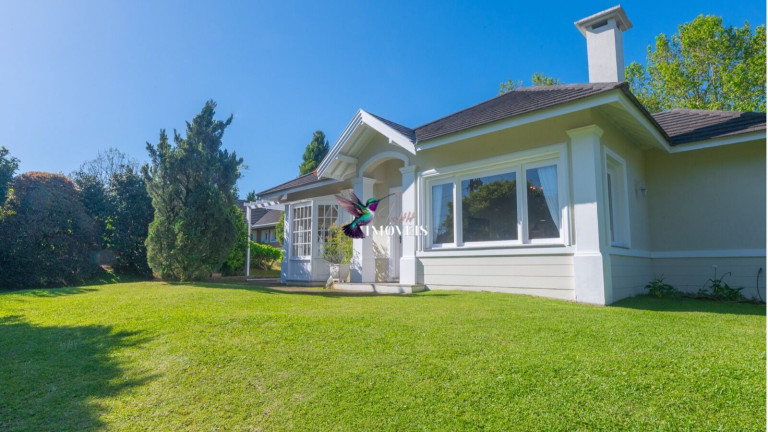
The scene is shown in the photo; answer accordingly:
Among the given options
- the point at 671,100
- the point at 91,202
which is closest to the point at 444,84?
the point at 671,100

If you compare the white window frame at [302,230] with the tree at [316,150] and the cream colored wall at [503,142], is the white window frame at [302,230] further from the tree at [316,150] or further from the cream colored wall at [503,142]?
the tree at [316,150]

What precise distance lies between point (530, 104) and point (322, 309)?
4.98 metres

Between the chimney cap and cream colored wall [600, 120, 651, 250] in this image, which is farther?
the chimney cap

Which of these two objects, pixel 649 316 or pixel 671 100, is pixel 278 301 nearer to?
pixel 649 316

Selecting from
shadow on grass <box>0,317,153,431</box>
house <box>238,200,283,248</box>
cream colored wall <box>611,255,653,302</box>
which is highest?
house <box>238,200,283,248</box>

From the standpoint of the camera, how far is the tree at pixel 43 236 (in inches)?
476

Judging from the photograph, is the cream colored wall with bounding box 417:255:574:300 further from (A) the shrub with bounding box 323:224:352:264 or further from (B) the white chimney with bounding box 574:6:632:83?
(B) the white chimney with bounding box 574:6:632:83

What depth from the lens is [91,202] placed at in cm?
1442

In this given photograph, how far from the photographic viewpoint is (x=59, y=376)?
3604 millimetres

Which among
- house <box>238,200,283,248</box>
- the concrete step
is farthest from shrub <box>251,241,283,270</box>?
the concrete step

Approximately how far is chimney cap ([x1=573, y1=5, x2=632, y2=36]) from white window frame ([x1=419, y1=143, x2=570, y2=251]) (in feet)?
13.8

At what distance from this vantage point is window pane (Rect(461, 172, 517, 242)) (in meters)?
7.66

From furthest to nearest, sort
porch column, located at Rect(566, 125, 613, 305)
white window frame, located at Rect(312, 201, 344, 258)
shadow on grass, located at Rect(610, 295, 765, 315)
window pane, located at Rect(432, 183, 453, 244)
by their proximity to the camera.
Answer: white window frame, located at Rect(312, 201, 344, 258) < window pane, located at Rect(432, 183, 453, 244) < porch column, located at Rect(566, 125, 613, 305) < shadow on grass, located at Rect(610, 295, 765, 315)

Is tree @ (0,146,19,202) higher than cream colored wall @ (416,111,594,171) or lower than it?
higher
